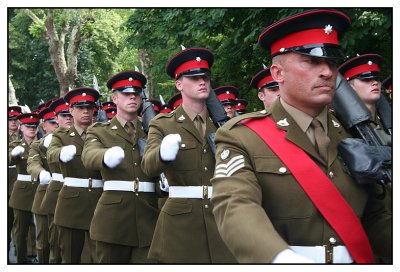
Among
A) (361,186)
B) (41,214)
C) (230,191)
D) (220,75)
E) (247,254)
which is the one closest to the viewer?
(247,254)

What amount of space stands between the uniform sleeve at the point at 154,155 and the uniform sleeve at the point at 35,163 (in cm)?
391

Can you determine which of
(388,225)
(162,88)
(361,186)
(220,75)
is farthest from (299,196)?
(162,88)

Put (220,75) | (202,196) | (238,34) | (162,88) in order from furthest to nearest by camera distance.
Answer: (162,88) → (220,75) → (238,34) → (202,196)

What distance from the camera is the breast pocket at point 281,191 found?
2736 millimetres

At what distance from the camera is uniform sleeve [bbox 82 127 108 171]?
19.4 ft

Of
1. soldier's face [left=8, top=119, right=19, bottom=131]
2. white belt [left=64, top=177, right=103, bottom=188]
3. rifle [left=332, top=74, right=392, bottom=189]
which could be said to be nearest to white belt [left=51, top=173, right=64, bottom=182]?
white belt [left=64, top=177, right=103, bottom=188]

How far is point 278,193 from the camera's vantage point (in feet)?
9.05

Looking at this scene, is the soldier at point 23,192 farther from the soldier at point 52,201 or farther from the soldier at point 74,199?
the soldier at point 74,199

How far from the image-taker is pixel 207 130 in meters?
5.25

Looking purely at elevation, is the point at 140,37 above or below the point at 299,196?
above

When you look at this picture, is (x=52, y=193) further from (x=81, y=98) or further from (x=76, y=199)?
(x=81, y=98)

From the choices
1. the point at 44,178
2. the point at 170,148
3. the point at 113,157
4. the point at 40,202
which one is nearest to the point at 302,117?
the point at 170,148

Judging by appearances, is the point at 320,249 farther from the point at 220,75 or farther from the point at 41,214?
the point at 220,75

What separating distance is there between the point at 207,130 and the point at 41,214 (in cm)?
463
